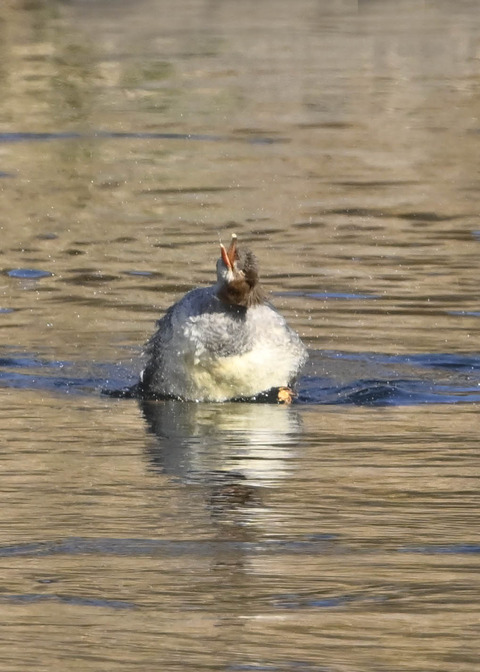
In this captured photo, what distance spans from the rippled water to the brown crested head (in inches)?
23.7

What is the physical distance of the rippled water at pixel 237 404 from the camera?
571 cm

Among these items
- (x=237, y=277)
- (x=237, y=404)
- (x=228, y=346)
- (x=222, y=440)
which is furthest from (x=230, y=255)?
(x=222, y=440)

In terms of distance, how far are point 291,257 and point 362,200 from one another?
2.65 meters

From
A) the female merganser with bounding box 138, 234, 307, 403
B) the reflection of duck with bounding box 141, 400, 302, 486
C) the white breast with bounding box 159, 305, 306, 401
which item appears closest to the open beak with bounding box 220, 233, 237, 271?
the female merganser with bounding box 138, 234, 307, 403

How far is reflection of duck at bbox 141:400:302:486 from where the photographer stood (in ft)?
25.1

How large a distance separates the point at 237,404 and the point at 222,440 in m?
1.05

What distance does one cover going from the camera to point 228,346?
9297mm

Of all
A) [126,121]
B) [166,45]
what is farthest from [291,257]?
[166,45]

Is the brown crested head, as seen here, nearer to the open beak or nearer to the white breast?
the open beak

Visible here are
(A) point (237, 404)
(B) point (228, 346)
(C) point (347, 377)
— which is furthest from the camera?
(C) point (347, 377)

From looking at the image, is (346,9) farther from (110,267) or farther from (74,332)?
(74,332)

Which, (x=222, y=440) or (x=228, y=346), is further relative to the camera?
(x=228, y=346)

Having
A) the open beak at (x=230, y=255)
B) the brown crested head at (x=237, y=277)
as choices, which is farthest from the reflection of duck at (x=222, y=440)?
the open beak at (x=230, y=255)

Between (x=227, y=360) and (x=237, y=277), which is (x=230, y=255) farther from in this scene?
(x=227, y=360)
